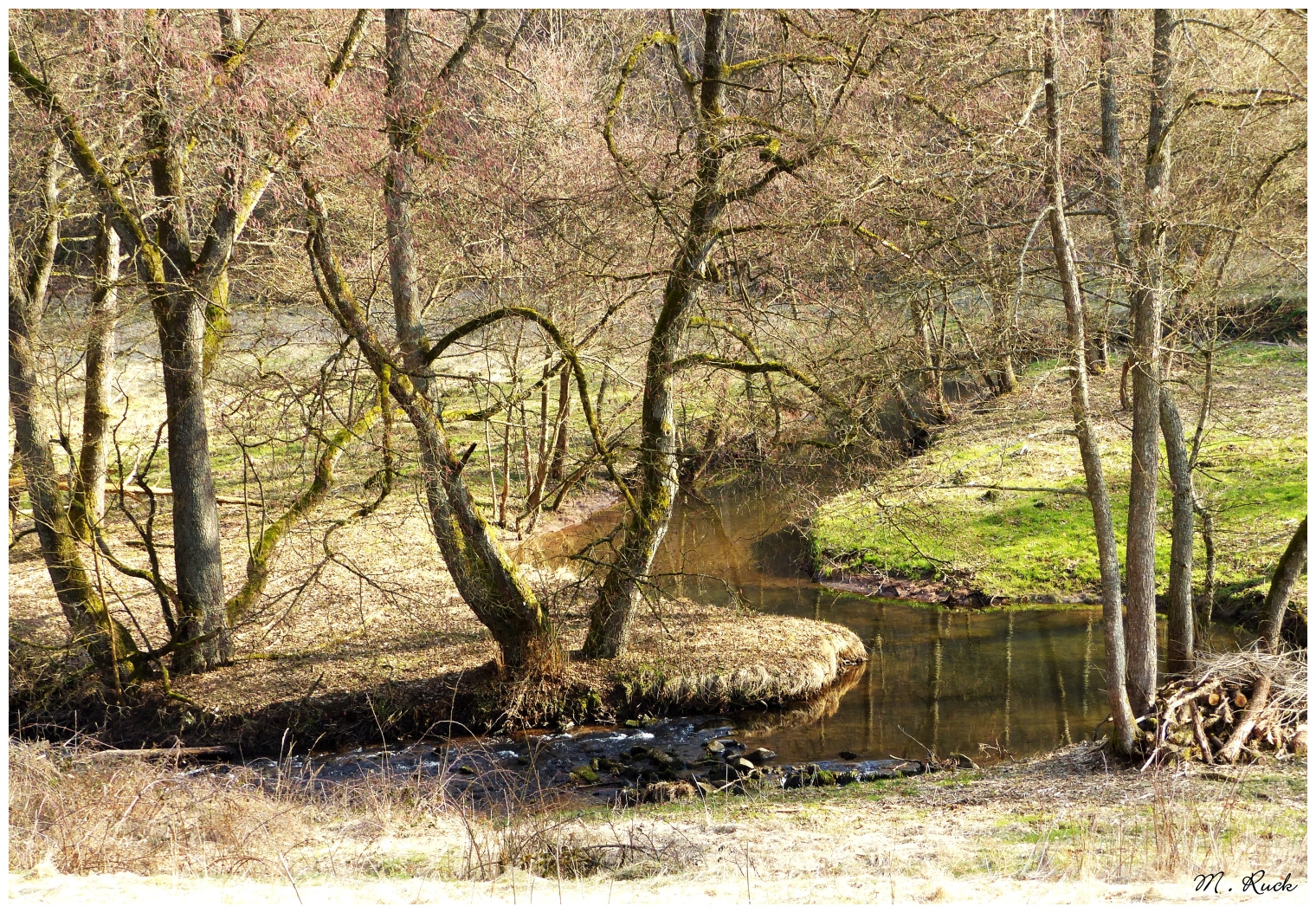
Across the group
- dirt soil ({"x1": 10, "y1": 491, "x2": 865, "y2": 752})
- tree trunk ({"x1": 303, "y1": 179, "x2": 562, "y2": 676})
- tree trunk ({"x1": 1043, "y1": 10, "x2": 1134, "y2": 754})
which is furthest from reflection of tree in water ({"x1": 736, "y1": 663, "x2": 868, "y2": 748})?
tree trunk ({"x1": 1043, "y1": 10, "x2": 1134, "y2": 754})

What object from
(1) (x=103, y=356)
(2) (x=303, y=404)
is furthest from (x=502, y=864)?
(1) (x=103, y=356)

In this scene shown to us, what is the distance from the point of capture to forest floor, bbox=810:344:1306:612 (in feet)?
46.3

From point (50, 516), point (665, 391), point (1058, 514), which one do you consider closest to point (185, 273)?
point (50, 516)

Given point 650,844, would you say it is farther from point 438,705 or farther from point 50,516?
point 50,516

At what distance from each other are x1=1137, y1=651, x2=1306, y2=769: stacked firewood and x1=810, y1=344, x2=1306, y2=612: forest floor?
297cm

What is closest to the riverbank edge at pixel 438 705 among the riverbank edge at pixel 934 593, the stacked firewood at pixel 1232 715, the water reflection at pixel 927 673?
the water reflection at pixel 927 673

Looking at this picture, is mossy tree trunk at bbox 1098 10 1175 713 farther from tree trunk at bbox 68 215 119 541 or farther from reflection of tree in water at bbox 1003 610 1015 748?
A: tree trunk at bbox 68 215 119 541

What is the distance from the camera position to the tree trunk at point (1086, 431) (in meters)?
8.23

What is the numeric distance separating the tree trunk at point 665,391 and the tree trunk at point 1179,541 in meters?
4.70

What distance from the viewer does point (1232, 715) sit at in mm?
8914

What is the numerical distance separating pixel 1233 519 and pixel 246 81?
46.4 feet

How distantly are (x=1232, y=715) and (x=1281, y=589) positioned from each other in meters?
1.53

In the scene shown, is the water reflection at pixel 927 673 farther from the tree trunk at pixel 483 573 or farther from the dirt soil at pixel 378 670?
the tree trunk at pixel 483 573

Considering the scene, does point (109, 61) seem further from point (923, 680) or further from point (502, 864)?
point (923, 680)
